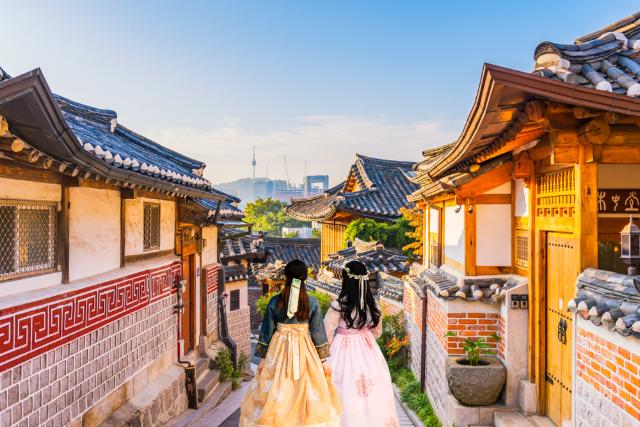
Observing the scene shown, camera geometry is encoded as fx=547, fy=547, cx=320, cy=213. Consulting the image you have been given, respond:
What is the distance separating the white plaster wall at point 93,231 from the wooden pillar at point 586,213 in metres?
5.34

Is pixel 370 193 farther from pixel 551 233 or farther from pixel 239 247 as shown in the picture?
pixel 551 233

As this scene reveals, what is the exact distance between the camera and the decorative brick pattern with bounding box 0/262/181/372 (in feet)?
15.5

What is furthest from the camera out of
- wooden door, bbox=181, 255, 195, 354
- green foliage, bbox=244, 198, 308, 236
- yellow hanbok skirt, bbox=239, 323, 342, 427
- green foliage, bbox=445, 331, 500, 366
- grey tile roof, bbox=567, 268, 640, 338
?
green foliage, bbox=244, 198, 308, 236

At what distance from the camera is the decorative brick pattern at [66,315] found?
15.5 ft

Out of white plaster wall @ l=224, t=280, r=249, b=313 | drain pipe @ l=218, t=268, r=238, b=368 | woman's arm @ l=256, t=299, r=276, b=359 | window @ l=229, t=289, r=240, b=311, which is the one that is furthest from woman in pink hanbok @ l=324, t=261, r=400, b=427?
window @ l=229, t=289, r=240, b=311

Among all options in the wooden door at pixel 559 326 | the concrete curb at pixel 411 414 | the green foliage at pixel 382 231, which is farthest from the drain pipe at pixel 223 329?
the wooden door at pixel 559 326

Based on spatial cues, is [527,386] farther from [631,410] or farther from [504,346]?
[631,410]

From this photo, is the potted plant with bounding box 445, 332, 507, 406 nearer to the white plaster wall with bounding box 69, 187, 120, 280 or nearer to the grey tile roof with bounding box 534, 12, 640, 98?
the grey tile roof with bounding box 534, 12, 640, 98

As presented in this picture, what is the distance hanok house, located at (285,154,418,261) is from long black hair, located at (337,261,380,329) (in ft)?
48.0

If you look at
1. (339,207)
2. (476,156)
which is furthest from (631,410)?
(339,207)

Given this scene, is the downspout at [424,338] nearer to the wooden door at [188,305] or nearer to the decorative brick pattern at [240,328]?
the wooden door at [188,305]

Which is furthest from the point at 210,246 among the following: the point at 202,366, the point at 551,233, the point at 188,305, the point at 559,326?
the point at 559,326

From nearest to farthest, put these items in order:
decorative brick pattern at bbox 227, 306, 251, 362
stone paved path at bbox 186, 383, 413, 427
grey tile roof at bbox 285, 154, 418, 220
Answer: stone paved path at bbox 186, 383, 413, 427 < decorative brick pattern at bbox 227, 306, 251, 362 < grey tile roof at bbox 285, 154, 418, 220

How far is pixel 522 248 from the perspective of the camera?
298 inches
